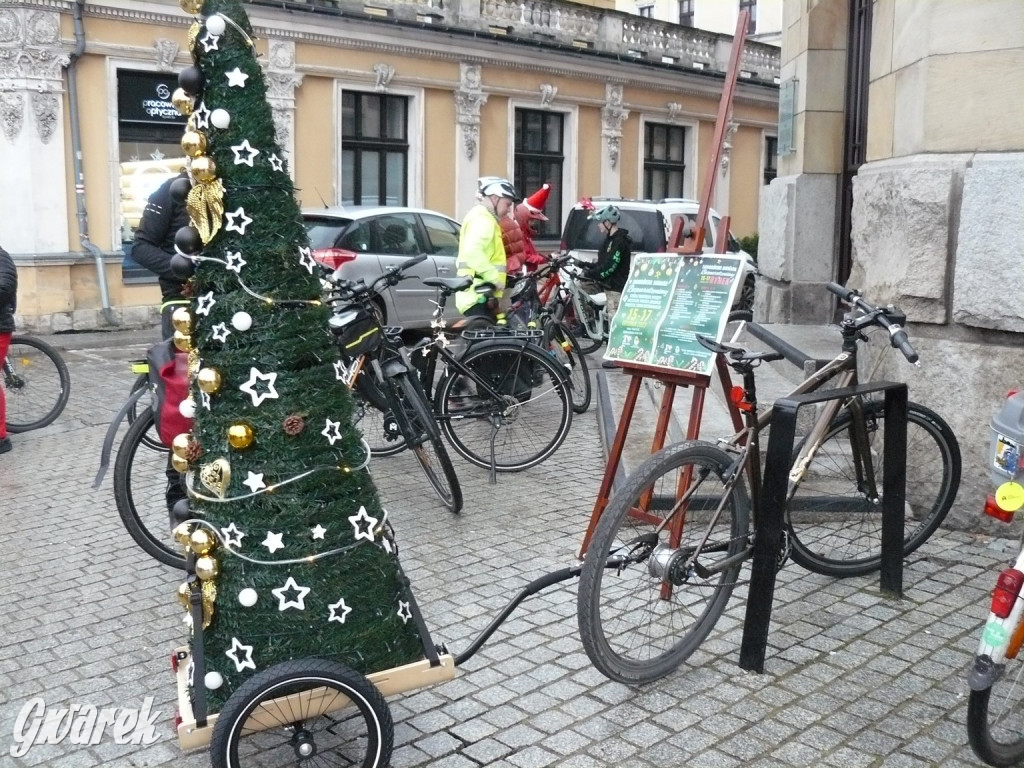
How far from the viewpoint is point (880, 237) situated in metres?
6.20

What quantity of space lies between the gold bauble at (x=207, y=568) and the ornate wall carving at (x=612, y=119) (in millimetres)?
21228

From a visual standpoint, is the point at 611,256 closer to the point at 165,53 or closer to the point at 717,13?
the point at 165,53

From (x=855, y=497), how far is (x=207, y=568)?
9.31 ft

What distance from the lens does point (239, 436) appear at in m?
3.29

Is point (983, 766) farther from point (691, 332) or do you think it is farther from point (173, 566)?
point (173, 566)

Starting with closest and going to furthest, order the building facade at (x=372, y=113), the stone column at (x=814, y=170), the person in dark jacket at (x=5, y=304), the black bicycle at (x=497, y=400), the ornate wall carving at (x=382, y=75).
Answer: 1. the black bicycle at (x=497, y=400)
2. the person in dark jacket at (x=5, y=304)
3. the stone column at (x=814, y=170)
4. the building facade at (x=372, y=113)
5. the ornate wall carving at (x=382, y=75)

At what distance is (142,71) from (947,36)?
13376mm

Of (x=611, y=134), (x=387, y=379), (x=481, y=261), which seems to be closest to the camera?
(x=387, y=379)

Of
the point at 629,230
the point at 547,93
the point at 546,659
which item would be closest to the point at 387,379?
the point at 546,659

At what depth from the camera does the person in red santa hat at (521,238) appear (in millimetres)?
10734

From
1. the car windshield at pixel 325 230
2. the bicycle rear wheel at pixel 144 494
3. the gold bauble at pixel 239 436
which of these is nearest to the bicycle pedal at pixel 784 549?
the gold bauble at pixel 239 436

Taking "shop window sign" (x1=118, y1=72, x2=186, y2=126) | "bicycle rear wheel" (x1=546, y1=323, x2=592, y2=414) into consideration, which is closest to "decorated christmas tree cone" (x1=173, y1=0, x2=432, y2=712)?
"bicycle rear wheel" (x1=546, y1=323, x2=592, y2=414)

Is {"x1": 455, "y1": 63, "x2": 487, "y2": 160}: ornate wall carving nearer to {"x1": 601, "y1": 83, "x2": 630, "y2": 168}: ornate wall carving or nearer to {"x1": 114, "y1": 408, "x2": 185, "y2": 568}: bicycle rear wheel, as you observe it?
{"x1": 601, "y1": 83, "x2": 630, "y2": 168}: ornate wall carving

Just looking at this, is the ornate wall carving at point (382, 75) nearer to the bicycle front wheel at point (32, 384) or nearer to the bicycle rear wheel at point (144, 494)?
the bicycle front wheel at point (32, 384)
